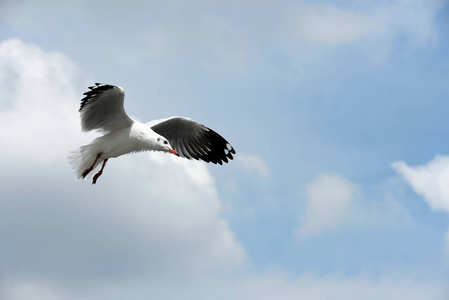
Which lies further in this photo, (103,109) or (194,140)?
(194,140)

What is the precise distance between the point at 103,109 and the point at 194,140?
2.32 m

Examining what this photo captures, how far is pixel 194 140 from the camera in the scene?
13.6 meters

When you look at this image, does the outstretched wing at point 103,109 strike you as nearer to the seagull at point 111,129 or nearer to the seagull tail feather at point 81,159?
the seagull at point 111,129

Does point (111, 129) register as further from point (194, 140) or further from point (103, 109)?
point (194, 140)

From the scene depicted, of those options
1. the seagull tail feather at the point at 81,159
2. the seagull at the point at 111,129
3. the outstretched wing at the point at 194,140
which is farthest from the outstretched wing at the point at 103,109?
the outstretched wing at the point at 194,140

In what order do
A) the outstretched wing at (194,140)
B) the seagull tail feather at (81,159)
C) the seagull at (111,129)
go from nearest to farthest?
the seagull at (111,129), the seagull tail feather at (81,159), the outstretched wing at (194,140)

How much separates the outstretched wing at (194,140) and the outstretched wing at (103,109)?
1.23 meters

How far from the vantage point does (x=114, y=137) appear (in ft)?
39.5

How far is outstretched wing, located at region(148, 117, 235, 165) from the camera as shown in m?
13.3

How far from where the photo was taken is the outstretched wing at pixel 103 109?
11.3 metres

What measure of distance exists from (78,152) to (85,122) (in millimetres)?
670

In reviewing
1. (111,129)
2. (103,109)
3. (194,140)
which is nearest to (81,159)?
(111,129)

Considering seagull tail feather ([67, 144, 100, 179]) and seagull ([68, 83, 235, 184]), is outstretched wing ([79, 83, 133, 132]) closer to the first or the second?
seagull ([68, 83, 235, 184])

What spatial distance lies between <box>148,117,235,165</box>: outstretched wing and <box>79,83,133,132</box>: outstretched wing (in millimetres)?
1227
